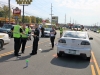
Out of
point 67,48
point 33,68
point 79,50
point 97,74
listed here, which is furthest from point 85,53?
point 33,68

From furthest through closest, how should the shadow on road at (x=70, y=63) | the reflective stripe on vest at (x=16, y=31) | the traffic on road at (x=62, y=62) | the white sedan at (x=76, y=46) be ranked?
the reflective stripe on vest at (x=16, y=31) < the white sedan at (x=76, y=46) < the shadow on road at (x=70, y=63) < the traffic on road at (x=62, y=62)

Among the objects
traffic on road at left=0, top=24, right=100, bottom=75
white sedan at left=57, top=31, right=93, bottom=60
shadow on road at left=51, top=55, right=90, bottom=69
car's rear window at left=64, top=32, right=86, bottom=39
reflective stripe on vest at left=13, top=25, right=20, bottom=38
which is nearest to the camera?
traffic on road at left=0, top=24, right=100, bottom=75

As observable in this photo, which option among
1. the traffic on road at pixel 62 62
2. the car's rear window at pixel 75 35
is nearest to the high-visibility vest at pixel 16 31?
the traffic on road at pixel 62 62

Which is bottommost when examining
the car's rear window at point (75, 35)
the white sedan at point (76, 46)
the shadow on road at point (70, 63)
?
the shadow on road at point (70, 63)

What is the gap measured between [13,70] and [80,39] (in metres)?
3.87

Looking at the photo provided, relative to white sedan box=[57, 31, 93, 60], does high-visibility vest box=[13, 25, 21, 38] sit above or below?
above

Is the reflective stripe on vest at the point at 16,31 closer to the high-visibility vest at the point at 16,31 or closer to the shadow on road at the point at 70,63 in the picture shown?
the high-visibility vest at the point at 16,31

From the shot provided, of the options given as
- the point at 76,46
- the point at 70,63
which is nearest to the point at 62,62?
the point at 70,63

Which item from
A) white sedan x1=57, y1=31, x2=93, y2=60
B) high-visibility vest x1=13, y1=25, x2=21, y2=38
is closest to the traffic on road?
white sedan x1=57, y1=31, x2=93, y2=60

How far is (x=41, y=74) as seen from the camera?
622 centimetres

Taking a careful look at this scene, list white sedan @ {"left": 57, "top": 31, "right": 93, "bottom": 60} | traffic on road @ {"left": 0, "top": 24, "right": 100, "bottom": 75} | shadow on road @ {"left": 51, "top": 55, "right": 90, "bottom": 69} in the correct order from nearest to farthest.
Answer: traffic on road @ {"left": 0, "top": 24, "right": 100, "bottom": 75}, shadow on road @ {"left": 51, "top": 55, "right": 90, "bottom": 69}, white sedan @ {"left": 57, "top": 31, "right": 93, "bottom": 60}

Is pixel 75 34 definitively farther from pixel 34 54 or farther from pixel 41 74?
pixel 41 74

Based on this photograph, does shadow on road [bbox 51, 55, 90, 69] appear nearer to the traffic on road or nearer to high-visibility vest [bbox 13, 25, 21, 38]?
the traffic on road

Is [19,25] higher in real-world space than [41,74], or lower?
higher
